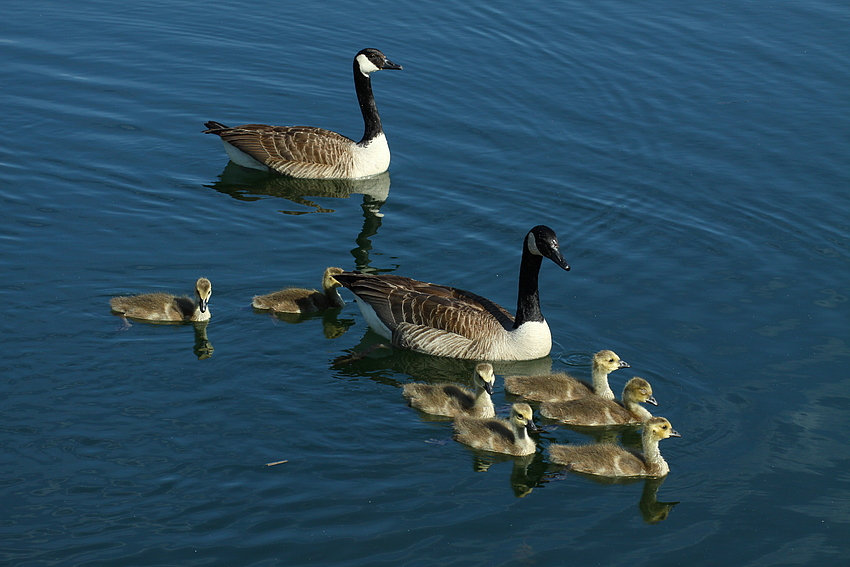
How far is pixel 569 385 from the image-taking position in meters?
13.0

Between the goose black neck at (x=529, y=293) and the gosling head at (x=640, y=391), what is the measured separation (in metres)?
1.85

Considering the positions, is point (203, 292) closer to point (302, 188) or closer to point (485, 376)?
point (485, 376)

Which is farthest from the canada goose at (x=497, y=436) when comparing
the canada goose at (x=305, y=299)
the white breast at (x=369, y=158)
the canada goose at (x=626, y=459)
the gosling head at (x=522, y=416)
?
the white breast at (x=369, y=158)

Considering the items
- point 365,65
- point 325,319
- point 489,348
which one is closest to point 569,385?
point 489,348

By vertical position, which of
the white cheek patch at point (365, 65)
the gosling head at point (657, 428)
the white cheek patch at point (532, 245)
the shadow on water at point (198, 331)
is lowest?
the shadow on water at point (198, 331)

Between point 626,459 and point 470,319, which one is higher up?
point 470,319

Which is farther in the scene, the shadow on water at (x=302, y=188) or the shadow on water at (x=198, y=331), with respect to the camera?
the shadow on water at (x=302, y=188)

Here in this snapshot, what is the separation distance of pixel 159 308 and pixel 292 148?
20.1 ft

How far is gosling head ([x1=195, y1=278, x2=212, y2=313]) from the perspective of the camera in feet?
45.5

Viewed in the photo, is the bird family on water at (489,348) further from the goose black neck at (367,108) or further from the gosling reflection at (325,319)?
the goose black neck at (367,108)

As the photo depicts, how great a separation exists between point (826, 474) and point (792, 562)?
172cm

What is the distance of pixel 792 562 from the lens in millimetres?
10492

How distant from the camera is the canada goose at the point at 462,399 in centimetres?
1234

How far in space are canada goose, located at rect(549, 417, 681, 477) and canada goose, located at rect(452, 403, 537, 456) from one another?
1.62 feet
